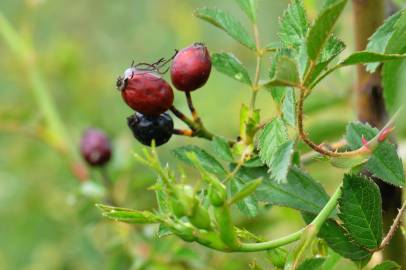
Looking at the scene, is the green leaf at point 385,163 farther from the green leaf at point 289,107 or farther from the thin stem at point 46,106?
the thin stem at point 46,106

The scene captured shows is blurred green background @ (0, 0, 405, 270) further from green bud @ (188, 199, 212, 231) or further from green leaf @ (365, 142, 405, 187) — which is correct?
green bud @ (188, 199, 212, 231)

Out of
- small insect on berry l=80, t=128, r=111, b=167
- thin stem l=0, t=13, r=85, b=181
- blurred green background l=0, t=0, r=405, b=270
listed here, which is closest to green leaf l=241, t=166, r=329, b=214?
blurred green background l=0, t=0, r=405, b=270

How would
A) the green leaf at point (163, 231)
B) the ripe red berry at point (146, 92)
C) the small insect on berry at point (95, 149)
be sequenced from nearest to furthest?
the green leaf at point (163, 231) → the ripe red berry at point (146, 92) → the small insect on berry at point (95, 149)

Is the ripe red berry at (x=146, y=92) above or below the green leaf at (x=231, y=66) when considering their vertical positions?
below

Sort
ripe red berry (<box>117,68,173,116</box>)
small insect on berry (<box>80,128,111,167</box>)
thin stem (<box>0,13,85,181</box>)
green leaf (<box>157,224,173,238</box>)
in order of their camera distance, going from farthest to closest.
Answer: thin stem (<box>0,13,85,181</box>), small insect on berry (<box>80,128,111,167</box>), ripe red berry (<box>117,68,173,116</box>), green leaf (<box>157,224,173,238</box>)

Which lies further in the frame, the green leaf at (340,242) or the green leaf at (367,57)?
the green leaf at (340,242)

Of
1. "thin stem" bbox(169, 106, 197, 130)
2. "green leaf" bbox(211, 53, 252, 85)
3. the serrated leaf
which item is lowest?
the serrated leaf

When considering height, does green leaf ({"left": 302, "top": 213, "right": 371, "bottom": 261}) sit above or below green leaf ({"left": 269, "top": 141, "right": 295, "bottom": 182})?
below

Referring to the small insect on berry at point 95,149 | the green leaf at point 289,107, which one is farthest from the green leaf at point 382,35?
the small insect on berry at point 95,149

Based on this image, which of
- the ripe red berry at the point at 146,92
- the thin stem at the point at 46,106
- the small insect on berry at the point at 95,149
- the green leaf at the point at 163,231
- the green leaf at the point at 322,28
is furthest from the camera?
the thin stem at the point at 46,106
